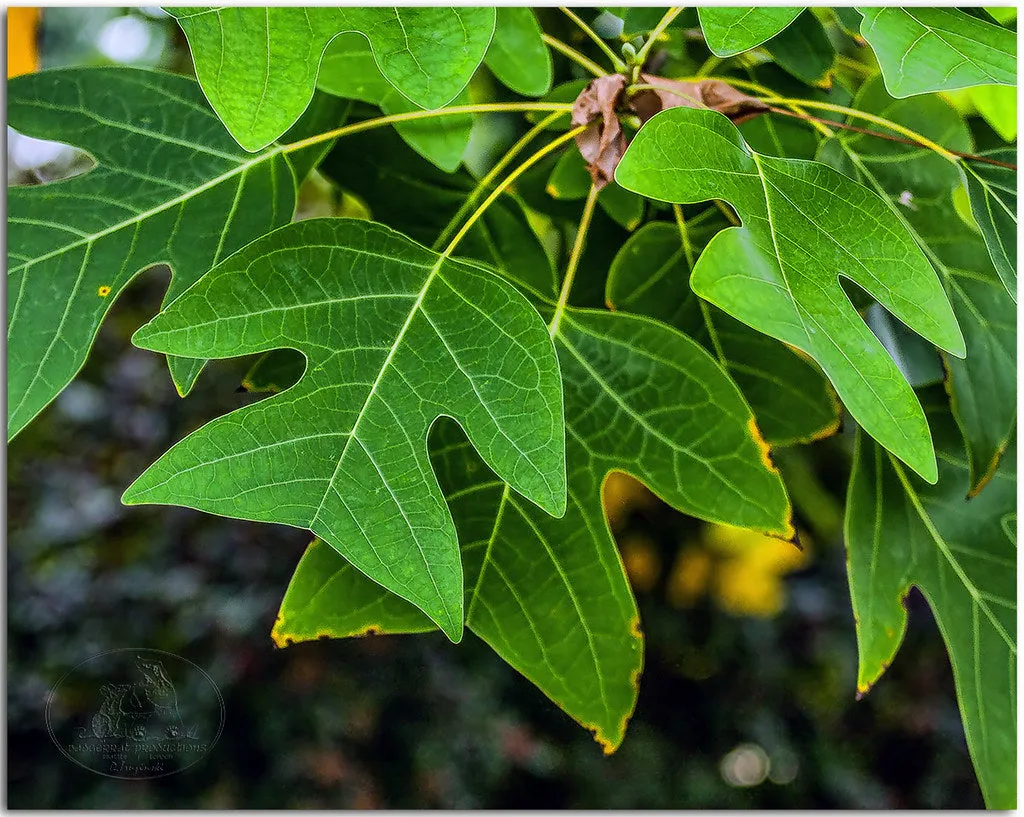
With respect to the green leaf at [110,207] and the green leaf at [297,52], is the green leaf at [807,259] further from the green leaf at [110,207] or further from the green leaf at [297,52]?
the green leaf at [110,207]

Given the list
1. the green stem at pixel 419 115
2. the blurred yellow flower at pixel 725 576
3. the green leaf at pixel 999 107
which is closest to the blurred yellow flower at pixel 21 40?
the green stem at pixel 419 115

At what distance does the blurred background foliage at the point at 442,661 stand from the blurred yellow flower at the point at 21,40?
0.56m

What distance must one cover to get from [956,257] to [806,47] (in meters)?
0.17

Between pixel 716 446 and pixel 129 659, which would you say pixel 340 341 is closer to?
pixel 716 446

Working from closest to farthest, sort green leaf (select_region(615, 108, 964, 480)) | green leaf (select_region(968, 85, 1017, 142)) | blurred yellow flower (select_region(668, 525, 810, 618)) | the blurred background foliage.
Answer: green leaf (select_region(615, 108, 964, 480)), green leaf (select_region(968, 85, 1017, 142)), the blurred background foliage, blurred yellow flower (select_region(668, 525, 810, 618))

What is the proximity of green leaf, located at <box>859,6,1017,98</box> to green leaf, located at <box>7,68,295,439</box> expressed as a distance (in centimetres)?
34

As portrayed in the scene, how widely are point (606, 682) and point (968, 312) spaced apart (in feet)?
1.09

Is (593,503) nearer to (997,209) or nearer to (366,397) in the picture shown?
(366,397)

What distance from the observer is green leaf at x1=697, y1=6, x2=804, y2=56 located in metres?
0.43

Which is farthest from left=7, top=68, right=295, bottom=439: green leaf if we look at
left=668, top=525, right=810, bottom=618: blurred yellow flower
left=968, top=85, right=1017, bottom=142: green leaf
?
left=668, top=525, right=810, bottom=618: blurred yellow flower

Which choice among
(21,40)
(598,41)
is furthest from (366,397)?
(21,40)

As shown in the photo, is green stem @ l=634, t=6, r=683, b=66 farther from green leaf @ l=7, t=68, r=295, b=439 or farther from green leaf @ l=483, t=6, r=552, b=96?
green leaf @ l=7, t=68, r=295, b=439

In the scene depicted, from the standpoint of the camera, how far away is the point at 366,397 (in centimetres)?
45

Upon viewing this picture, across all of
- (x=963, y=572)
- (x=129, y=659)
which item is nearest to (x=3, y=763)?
(x=129, y=659)
